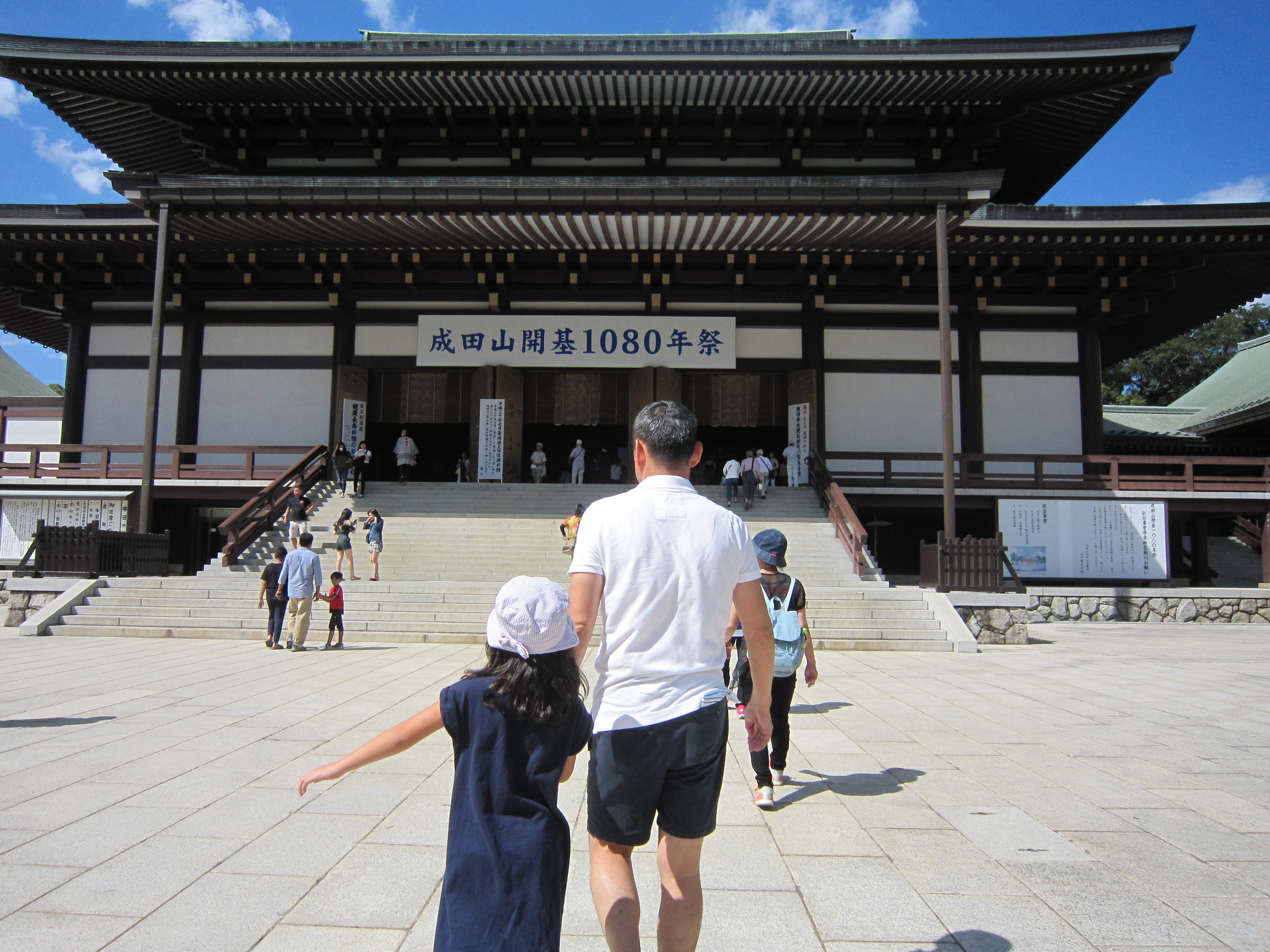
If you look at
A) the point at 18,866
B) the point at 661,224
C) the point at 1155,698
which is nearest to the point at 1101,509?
the point at 1155,698

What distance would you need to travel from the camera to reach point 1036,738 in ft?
17.1

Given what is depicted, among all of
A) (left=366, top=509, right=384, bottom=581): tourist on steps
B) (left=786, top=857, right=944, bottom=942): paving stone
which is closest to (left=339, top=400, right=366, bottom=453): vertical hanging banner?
(left=366, top=509, right=384, bottom=581): tourist on steps

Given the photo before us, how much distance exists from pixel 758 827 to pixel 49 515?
15.4 m

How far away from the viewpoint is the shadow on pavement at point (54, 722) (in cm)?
512

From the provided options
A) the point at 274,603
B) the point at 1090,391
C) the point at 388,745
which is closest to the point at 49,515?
the point at 274,603

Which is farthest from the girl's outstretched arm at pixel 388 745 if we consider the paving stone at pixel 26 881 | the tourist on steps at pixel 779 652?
the tourist on steps at pixel 779 652

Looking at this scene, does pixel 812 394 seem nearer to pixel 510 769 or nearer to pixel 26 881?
pixel 26 881

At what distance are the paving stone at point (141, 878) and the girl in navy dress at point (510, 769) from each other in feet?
5.05

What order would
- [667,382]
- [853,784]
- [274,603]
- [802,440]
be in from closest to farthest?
1. [853,784]
2. [274,603]
3. [802,440]
4. [667,382]

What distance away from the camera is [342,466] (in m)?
14.8

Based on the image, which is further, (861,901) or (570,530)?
(570,530)

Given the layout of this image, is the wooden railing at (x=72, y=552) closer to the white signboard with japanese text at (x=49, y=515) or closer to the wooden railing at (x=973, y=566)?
the white signboard with japanese text at (x=49, y=515)

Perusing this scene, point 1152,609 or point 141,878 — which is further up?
point 1152,609

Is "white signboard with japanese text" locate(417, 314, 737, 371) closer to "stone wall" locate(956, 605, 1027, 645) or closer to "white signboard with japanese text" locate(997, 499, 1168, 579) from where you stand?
"white signboard with japanese text" locate(997, 499, 1168, 579)
